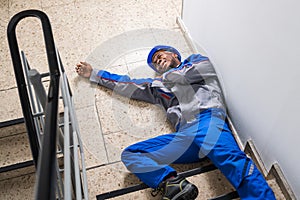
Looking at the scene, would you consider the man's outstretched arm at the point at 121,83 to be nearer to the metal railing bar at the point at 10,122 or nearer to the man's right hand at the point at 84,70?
the man's right hand at the point at 84,70

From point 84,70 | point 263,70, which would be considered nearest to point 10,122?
point 84,70

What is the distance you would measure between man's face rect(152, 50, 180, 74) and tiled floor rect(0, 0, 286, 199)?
0.13 m

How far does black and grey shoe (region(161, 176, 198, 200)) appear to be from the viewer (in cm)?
146

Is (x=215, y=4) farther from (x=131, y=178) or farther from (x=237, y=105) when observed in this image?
(x=131, y=178)

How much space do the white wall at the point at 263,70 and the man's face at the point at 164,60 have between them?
226mm

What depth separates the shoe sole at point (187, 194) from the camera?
1.46 m

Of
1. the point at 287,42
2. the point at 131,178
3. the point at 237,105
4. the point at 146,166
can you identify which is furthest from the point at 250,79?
the point at 131,178

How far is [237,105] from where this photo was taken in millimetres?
1722

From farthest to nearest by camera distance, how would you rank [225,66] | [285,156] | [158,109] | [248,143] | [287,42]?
1. [158,109]
2. [225,66]
3. [248,143]
4. [285,156]
5. [287,42]

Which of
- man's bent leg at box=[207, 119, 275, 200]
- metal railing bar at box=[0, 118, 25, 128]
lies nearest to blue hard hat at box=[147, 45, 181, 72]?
man's bent leg at box=[207, 119, 275, 200]

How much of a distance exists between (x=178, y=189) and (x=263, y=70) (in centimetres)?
59

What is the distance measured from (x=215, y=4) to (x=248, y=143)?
703 mm

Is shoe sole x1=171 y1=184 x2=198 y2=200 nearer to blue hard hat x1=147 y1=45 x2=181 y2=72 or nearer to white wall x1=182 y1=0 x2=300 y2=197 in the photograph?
white wall x1=182 y1=0 x2=300 y2=197

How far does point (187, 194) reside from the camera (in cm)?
146
